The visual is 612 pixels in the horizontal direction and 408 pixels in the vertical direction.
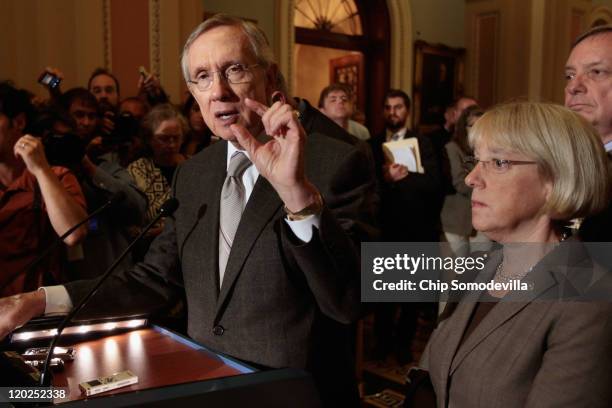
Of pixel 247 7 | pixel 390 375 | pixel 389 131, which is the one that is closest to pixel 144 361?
pixel 390 375

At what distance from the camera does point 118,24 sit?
4.41 m

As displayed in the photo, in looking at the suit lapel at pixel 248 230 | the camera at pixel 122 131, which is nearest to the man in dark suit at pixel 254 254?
the suit lapel at pixel 248 230

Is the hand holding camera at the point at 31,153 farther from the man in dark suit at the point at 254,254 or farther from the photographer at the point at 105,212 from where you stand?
the man in dark suit at the point at 254,254

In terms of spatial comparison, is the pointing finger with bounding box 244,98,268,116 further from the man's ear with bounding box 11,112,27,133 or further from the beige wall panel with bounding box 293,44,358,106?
the beige wall panel with bounding box 293,44,358,106

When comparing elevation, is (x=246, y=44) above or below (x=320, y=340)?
above

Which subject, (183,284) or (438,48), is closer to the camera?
(183,284)

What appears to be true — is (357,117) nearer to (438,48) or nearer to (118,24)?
(118,24)

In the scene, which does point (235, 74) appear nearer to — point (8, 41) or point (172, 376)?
point (172, 376)

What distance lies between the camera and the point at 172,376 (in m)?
1.08

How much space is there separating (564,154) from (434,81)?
22.9 feet

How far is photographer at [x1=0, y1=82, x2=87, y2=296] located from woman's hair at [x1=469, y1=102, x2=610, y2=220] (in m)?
1.46

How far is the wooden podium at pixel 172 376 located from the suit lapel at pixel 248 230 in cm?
14

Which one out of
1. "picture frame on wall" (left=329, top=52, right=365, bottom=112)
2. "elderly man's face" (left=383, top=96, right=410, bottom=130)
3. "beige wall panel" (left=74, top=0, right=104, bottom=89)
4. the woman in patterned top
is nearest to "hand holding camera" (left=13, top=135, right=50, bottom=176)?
the woman in patterned top

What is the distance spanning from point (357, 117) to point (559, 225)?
4.49 meters
